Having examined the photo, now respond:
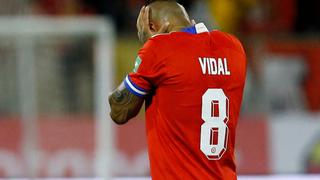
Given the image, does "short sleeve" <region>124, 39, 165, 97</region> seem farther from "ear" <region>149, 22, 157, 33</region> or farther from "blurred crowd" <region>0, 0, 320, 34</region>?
"blurred crowd" <region>0, 0, 320, 34</region>

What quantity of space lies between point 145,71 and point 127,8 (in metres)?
5.67

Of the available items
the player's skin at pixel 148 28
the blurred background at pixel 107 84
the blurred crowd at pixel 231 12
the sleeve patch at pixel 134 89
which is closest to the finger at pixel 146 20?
the player's skin at pixel 148 28

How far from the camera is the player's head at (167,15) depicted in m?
3.80

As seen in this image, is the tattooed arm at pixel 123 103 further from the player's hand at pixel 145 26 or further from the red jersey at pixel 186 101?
the player's hand at pixel 145 26

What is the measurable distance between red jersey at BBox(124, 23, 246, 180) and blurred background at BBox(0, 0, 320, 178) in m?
3.10

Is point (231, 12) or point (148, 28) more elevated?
point (148, 28)

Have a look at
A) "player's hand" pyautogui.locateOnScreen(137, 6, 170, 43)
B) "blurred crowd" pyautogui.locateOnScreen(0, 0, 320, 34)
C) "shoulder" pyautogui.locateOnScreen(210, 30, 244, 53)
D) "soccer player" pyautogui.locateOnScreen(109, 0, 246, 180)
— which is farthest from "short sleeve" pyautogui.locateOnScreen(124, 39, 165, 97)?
"blurred crowd" pyautogui.locateOnScreen(0, 0, 320, 34)

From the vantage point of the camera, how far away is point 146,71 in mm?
3680

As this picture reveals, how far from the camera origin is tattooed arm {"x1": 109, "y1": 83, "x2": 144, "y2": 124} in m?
3.75

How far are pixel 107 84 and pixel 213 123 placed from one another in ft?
12.0

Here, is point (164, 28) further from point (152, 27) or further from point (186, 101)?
point (186, 101)

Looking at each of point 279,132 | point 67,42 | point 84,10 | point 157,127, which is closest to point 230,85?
point 157,127

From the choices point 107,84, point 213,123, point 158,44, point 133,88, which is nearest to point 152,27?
point 158,44

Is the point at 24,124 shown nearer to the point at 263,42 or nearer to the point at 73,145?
the point at 73,145
